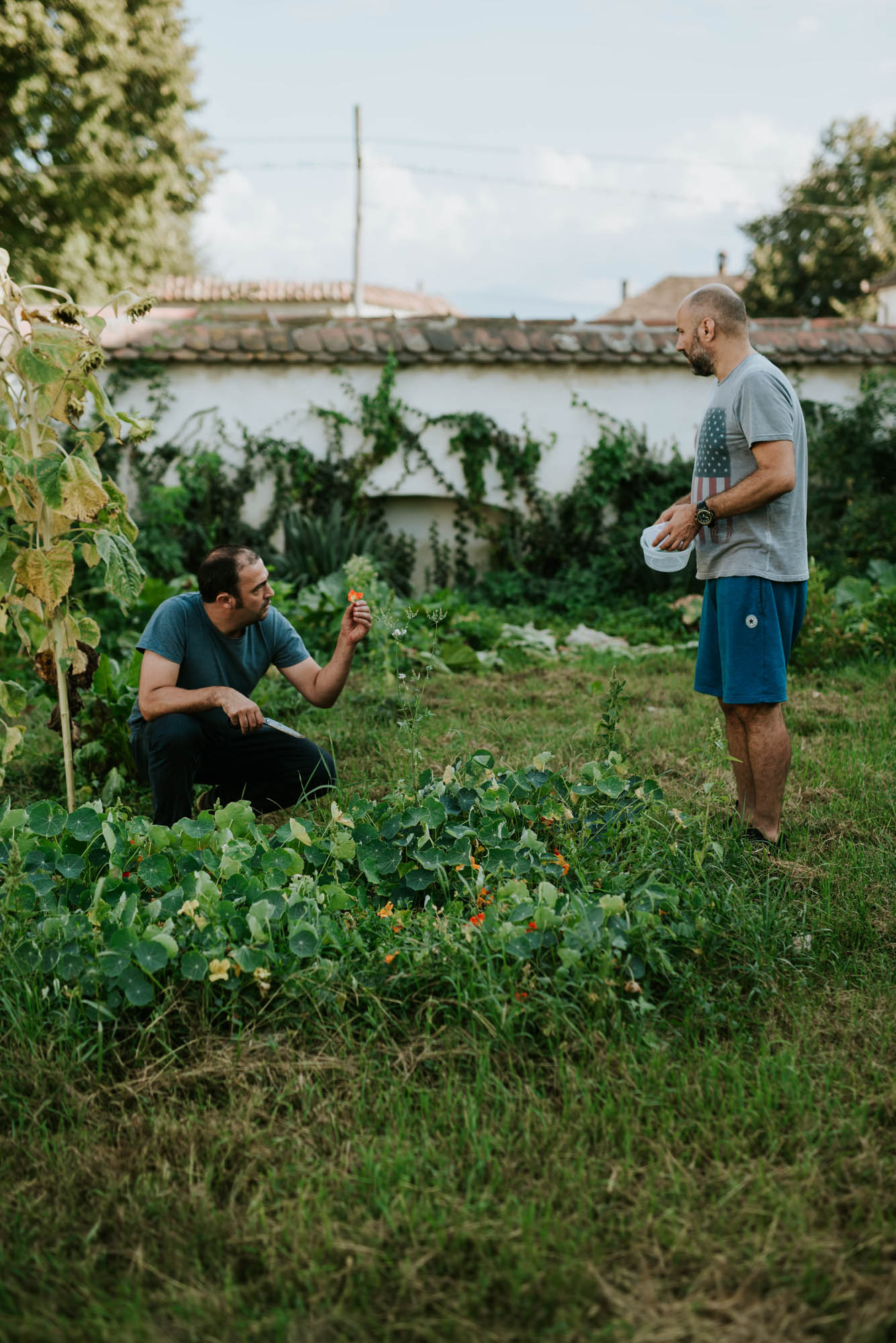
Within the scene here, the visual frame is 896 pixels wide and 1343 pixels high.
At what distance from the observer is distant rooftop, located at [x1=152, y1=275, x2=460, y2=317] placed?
73.0 ft

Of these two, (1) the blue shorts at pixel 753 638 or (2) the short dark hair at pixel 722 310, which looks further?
(2) the short dark hair at pixel 722 310

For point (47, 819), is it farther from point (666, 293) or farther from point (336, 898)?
point (666, 293)

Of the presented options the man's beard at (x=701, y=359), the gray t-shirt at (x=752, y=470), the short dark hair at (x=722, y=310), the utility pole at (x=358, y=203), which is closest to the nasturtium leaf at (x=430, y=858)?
the gray t-shirt at (x=752, y=470)

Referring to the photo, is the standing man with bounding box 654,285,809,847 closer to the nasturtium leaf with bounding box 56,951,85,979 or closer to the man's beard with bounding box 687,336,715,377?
the man's beard with bounding box 687,336,715,377

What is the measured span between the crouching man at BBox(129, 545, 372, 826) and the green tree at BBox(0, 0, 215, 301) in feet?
56.2

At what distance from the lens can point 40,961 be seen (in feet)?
7.20

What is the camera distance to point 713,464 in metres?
3.12

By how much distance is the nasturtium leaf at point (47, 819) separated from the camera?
269cm

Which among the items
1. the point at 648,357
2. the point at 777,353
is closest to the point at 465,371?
the point at 648,357

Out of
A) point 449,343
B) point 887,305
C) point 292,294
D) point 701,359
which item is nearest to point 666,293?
point 887,305

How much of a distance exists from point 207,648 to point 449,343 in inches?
242

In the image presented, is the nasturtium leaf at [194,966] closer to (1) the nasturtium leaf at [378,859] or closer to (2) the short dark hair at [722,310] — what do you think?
(1) the nasturtium leaf at [378,859]

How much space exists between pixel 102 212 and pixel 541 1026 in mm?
20238

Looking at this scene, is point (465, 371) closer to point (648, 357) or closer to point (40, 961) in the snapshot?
point (648, 357)
